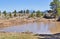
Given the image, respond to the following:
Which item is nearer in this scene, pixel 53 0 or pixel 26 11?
pixel 53 0

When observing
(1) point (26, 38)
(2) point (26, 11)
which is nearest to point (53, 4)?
(2) point (26, 11)

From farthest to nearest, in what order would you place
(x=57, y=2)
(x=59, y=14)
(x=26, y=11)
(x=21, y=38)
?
(x=26, y=11) → (x=57, y=2) → (x=59, y=14) → (x=21, y=38)

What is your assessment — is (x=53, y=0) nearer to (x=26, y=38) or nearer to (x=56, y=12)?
(x=56, y=12)

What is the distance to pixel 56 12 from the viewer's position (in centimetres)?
8319

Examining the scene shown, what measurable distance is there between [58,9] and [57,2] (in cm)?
693

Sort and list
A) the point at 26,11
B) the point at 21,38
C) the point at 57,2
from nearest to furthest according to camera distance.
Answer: the point at 21,38
the point at 57,2
the point at 26,11

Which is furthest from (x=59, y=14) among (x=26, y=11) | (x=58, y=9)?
(x=26, y=11)

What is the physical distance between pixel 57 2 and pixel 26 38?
71.8m

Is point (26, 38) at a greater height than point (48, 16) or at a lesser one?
greater

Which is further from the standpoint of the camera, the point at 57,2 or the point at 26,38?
the point at 57,2

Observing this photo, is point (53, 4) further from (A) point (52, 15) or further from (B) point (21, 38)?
(B) point (21, 38)

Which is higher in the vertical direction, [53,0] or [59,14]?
[53,0]

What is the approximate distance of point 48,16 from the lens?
81188 millimetres

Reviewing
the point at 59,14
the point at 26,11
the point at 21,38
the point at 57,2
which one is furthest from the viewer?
the point at 26,11
